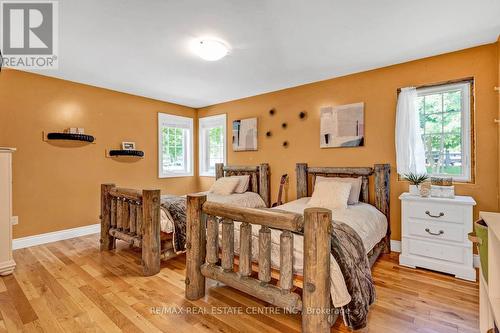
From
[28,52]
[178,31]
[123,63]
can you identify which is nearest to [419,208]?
[178,31]

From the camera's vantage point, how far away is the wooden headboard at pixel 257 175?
4.16 meters

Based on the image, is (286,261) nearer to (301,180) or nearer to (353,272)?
(353,272)

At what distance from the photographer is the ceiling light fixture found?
2.48 metres

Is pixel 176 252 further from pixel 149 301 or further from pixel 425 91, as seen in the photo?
pixel 425 91

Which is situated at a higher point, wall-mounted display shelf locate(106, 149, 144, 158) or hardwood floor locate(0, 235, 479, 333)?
wall-mounted display shelf locate(106, 149, 144, 158)

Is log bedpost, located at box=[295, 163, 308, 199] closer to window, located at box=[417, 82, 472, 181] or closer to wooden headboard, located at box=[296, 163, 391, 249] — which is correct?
wooden headboard, located at box=[296, 163, 391, 249]

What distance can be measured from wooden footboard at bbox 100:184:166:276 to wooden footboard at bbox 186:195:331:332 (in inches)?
24.5

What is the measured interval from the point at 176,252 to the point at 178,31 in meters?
2.25

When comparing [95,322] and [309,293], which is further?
[95,322]

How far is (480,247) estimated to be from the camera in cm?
124

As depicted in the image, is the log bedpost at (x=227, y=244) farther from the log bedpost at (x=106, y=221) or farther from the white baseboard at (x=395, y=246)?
the white baseboard at (x=395, y=246)

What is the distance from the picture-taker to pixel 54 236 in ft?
11.3

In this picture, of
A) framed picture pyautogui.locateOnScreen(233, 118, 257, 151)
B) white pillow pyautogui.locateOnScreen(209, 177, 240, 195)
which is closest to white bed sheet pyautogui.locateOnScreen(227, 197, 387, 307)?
white pillow pyautogui.locateOnScreen(209, 177, 240, 195)

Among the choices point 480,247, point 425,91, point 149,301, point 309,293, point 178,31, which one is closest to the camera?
point 480,247
